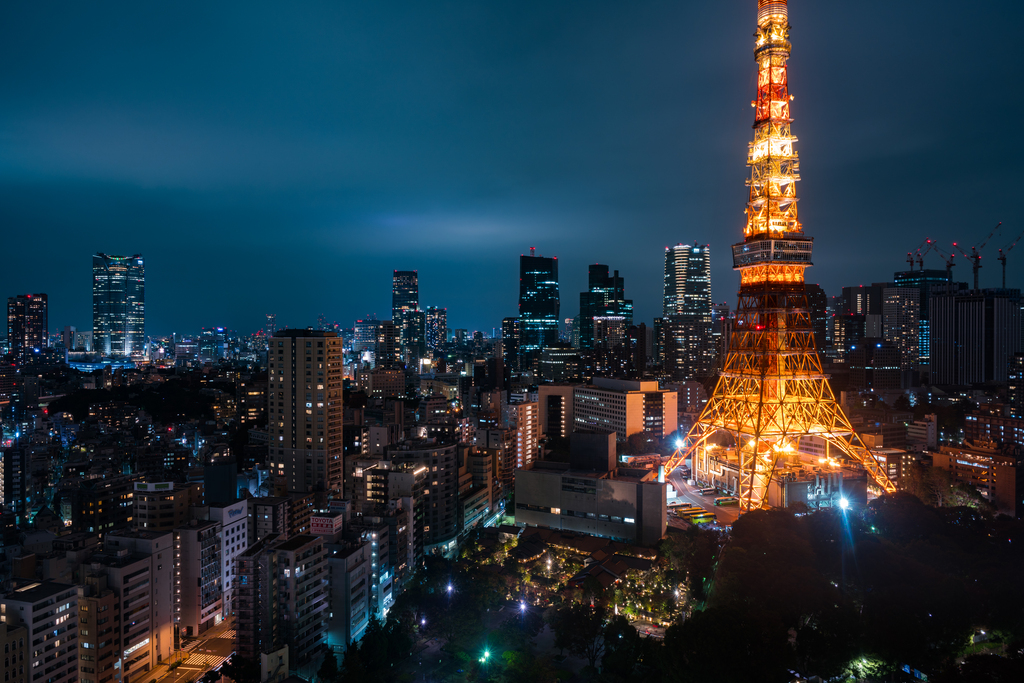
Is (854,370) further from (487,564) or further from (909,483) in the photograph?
(487,564)

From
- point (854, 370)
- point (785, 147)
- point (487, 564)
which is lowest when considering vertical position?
point (487, 564)

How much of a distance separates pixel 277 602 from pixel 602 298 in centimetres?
7077

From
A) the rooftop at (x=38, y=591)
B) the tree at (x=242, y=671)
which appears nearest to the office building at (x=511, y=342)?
the tree at (x=242, y=671)

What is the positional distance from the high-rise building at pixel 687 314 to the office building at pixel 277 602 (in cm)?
5127

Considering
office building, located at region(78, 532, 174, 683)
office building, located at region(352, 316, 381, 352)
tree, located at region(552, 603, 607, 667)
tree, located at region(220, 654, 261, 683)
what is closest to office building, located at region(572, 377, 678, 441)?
tree, located at region(552, 603, 607, 667)

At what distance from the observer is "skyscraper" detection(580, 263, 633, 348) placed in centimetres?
8038

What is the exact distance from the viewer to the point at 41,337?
214 feet

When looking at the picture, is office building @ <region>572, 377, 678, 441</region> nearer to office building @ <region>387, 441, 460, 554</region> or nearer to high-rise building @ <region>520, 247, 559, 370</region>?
office building @ <region>387, 441, 460, 554</region>

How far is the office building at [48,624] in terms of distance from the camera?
37.6ft

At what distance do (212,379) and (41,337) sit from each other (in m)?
25.9

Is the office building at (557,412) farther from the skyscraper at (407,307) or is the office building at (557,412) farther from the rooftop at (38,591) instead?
the skyscraper at (407,307)

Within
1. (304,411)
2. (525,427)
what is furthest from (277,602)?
(525,427)

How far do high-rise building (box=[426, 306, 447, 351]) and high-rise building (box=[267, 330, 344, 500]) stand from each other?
223 ft

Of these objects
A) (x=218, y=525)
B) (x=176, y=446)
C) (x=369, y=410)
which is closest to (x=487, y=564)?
(x=218, y=525)
